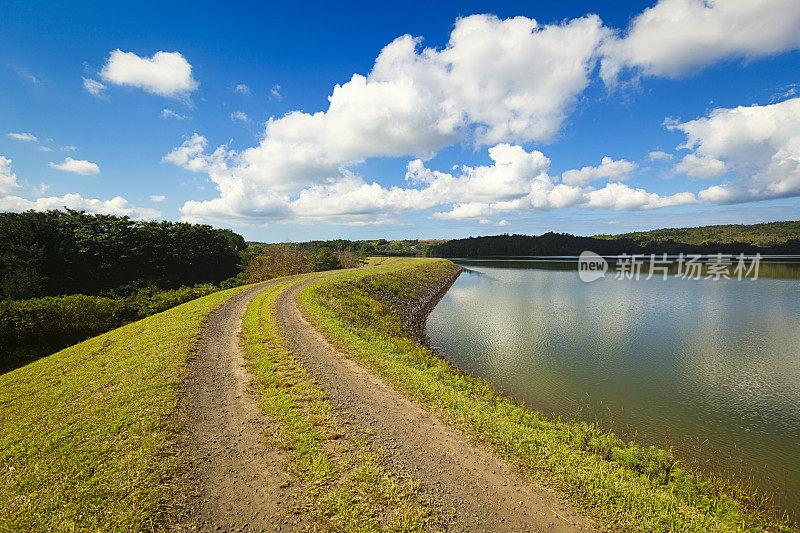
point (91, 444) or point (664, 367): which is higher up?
point (91, 444)

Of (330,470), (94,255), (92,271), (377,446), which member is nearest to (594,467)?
(377,446)

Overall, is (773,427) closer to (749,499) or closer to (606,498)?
(749,499)

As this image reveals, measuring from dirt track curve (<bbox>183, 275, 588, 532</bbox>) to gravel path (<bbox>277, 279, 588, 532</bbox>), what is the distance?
2cm

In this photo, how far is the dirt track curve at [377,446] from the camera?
213 inches

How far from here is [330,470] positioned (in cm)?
638

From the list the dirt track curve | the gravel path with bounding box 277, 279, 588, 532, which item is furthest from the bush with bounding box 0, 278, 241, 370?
the gravel path with bounding box 277, 279, 588, 532

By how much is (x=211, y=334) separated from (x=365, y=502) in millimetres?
13639

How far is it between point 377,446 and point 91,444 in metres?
6.58

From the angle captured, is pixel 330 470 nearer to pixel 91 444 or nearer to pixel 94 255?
pixel 91 444

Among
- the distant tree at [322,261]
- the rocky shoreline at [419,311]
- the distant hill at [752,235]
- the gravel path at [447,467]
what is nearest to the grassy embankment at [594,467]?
the gravel path at [447,467]

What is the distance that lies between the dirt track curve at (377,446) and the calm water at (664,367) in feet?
24.7

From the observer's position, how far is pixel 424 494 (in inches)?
234

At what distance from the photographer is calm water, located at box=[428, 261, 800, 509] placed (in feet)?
35.2

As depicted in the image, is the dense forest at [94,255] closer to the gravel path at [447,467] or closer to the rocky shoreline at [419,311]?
the rocky shoreline at [419,311]
